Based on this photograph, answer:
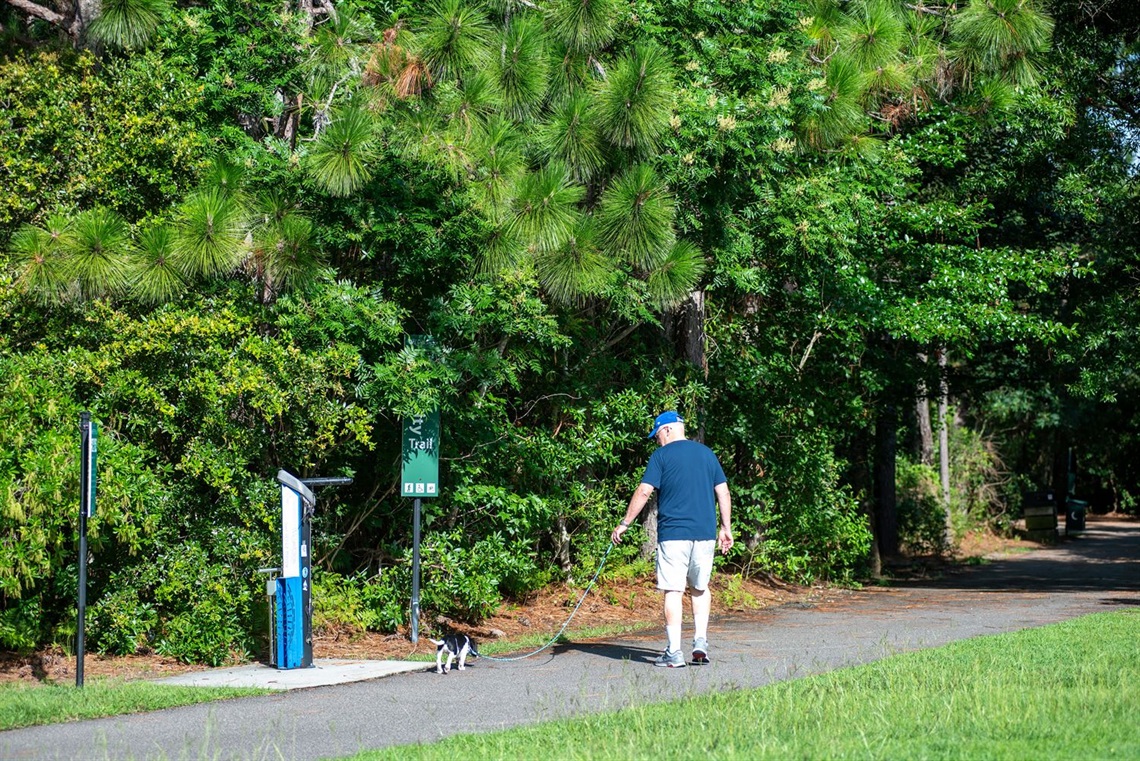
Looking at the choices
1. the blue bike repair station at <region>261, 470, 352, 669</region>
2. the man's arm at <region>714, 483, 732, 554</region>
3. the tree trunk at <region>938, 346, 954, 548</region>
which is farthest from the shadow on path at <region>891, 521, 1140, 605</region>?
the blue bike repair station at <region>261, 470, 352, 669</region>

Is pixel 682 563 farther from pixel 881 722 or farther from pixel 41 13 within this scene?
pixel 41 13

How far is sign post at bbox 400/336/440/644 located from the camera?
11.3 metres

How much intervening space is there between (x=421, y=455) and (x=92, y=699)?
3.89 m

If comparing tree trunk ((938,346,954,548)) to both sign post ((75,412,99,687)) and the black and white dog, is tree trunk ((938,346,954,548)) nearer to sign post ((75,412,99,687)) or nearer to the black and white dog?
the black and white dog

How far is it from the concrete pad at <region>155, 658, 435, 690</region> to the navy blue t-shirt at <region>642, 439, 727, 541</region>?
2104mm

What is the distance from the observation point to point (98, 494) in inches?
387

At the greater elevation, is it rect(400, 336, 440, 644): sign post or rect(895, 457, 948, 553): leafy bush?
rect(400, 336, 440, 644): sign post

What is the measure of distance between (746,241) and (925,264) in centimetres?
450

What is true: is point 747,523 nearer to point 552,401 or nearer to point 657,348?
point 657,348

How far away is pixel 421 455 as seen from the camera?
1138 cm

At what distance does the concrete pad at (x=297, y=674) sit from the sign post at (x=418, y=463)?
133 centimetres

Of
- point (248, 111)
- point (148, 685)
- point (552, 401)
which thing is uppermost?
point (248, 111)

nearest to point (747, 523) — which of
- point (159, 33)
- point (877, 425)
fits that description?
point (877, 425)

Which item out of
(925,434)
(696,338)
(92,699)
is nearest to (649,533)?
(696,338)
